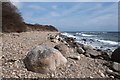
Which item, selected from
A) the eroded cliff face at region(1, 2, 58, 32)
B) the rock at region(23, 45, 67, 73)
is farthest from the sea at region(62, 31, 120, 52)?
the rock at region(23, 45, 67, 73)

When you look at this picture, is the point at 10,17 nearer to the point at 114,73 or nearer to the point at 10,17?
the point at 10,17

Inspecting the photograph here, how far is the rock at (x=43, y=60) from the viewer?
688 cm

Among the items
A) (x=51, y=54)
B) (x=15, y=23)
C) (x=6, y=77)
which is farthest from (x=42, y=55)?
(x=15, y=23)

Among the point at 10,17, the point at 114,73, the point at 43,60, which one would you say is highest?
the point at 10,17

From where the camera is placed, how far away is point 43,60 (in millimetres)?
6859

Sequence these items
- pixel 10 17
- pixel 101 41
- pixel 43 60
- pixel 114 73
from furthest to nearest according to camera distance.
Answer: pixel 101 41, pixel 10 17, pixel 114 73, pixel 43 60

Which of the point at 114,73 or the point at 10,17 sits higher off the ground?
the point at 10,17

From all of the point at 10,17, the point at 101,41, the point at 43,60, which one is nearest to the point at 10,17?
the point at 10,17

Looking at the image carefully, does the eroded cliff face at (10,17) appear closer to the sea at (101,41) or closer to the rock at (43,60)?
the sea at (101,41)

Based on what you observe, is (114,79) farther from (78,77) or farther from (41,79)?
(41,79)

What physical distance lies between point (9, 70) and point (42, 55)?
3.33 feet

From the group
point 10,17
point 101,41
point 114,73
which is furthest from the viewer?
point 101,41

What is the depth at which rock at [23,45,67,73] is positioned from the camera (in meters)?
6.88

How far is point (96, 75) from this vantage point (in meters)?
7.28
